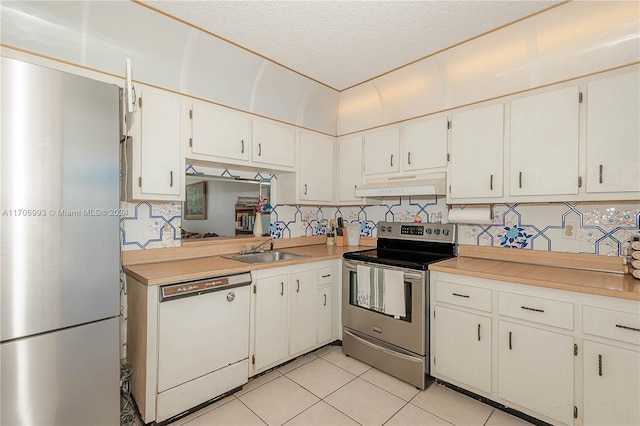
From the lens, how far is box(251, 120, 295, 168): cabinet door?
272 centimetres

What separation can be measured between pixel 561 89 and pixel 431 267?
1522 mm

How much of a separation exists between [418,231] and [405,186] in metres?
0.49

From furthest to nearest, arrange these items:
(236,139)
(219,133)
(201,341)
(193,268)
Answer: (236,139) → (219,133) → (193,268) → (201,341)

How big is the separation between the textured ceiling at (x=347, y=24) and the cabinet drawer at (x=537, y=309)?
1.86 meters

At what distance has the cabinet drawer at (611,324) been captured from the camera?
1547 millimetres

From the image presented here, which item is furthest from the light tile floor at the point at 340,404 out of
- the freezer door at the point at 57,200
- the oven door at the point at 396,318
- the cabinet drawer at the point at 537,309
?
the freezer door at the point at 57,200

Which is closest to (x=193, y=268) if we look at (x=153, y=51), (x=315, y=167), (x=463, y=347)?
(x=153, y=51)

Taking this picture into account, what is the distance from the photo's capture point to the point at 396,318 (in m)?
2.38

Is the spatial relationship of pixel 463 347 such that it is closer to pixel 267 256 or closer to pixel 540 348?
pixel 540 348

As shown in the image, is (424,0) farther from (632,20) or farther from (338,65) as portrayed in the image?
(632,20)

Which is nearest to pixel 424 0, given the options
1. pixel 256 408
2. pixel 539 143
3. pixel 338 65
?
pixel 338 65

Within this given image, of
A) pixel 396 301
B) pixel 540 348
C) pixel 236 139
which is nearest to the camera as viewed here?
pixel 540 348

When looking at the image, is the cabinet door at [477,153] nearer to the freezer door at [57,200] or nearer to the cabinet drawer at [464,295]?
the cabinet drawer at [464,295]

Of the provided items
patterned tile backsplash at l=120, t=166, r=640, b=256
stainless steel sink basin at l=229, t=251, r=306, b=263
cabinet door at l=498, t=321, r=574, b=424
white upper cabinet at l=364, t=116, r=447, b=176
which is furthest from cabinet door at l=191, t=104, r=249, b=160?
cabinet door at l=498, t=321, r=574, b=424
